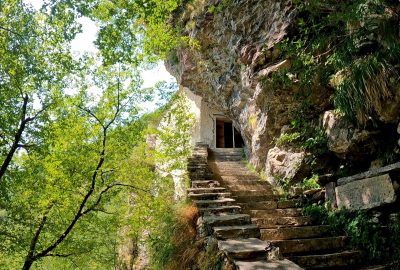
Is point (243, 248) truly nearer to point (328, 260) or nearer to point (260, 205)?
point (328, 260)

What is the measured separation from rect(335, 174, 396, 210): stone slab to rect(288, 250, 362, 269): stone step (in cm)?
81

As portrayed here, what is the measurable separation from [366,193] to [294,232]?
1.23 meters

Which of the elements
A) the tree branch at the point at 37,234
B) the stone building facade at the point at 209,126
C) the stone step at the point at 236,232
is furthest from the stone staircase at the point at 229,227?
the stone building facade at the point at 209,126

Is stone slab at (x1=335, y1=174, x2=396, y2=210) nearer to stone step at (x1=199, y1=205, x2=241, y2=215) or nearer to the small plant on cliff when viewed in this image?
the small plant on cliff

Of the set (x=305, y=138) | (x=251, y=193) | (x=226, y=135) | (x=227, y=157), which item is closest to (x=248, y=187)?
(x=251, y=193)

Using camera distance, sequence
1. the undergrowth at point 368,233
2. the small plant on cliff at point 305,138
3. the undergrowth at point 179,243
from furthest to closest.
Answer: the small plant on cliff at point 305,138 → the undergrowth at point 179,243 → the undergrowth at point 368,233

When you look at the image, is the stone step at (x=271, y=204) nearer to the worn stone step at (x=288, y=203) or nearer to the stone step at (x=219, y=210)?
the worn stone step at (x=288, y=203)

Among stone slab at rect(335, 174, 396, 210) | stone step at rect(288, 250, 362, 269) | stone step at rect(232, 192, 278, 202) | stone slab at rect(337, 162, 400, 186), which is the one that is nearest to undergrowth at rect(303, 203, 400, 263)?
stone slab at rect(335, 174, 396, 210)

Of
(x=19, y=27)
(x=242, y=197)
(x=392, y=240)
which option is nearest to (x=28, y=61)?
(x=19, y=27)

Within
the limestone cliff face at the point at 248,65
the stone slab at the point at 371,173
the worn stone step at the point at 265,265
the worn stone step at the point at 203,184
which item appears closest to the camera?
the worn stone step at the point at 265,265

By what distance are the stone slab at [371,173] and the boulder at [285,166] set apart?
100 cm

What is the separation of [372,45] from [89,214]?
690 cm

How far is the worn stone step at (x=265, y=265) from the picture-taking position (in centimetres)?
255

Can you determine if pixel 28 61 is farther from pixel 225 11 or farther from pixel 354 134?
pixel 354 134
